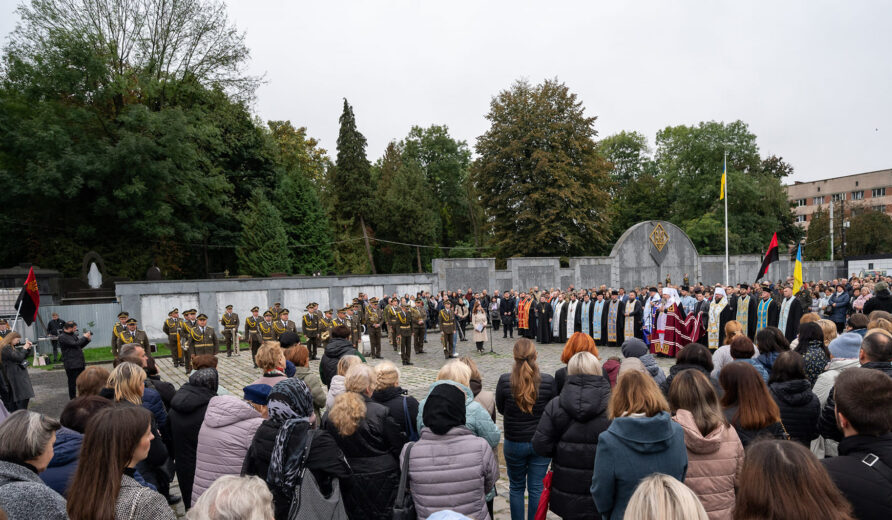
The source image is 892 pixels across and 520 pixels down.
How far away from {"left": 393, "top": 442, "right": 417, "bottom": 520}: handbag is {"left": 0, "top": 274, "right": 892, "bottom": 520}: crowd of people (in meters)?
0.01

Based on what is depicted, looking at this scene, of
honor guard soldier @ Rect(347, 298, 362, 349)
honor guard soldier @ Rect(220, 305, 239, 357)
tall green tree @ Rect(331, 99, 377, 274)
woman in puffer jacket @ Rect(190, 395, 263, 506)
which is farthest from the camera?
tall green tree @ Rect(331, 99, 377, 274)

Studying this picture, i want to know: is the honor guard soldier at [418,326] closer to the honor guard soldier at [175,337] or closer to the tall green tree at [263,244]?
the honor guard soldier at [175,337]

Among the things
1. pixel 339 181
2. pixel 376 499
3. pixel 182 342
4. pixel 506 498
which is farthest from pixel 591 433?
pixel 339 181

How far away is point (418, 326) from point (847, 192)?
9047cm

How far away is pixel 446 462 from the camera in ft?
12.0

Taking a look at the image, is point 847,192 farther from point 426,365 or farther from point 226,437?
point 226,437

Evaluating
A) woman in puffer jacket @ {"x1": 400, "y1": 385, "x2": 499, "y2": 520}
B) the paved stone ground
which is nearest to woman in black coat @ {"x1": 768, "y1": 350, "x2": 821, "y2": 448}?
woman in puffer jacket @ {"x1": 400, "y1": 385, "x2": 499, "y2": 520}

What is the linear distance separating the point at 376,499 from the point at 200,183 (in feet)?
103

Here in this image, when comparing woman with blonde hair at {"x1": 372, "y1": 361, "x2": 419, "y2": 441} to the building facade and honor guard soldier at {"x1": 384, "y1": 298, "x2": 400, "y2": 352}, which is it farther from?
the building facade

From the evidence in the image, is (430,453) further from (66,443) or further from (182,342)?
(182,342)

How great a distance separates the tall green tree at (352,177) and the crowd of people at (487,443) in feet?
136

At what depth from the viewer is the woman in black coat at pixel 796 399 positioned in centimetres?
436

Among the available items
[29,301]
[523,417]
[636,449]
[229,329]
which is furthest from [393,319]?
[636,449]

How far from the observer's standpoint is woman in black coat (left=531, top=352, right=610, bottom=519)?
3781 millimetres
